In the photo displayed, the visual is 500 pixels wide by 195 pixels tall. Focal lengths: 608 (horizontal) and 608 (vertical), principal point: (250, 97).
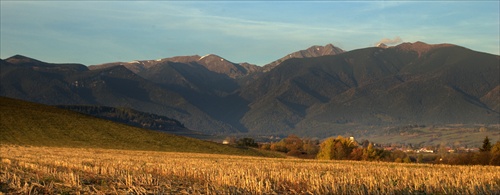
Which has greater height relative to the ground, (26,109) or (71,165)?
(26,109)

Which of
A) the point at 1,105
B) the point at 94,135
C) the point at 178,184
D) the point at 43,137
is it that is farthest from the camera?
the point at 1,105

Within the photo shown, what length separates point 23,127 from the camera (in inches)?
4363

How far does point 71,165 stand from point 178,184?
14151 mm

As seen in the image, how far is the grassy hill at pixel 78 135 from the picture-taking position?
10000 cm

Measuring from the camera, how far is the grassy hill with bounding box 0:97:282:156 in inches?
3937

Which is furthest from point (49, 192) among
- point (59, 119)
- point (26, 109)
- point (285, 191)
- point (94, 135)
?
point (26, 109)

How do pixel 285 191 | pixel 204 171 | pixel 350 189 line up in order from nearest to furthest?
1. pixel 350 189
2. pixel 285 191
3. pixel 204 171

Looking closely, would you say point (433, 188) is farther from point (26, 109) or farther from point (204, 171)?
point (26, 109)

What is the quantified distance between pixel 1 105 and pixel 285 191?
12300 cm

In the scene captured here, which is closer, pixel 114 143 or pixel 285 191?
pixel 285 191

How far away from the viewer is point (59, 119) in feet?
405

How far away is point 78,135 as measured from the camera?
109 m

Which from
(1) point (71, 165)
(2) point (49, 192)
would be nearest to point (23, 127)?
(1) point (71, 165)

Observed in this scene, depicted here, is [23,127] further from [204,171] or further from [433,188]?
[433,188]
